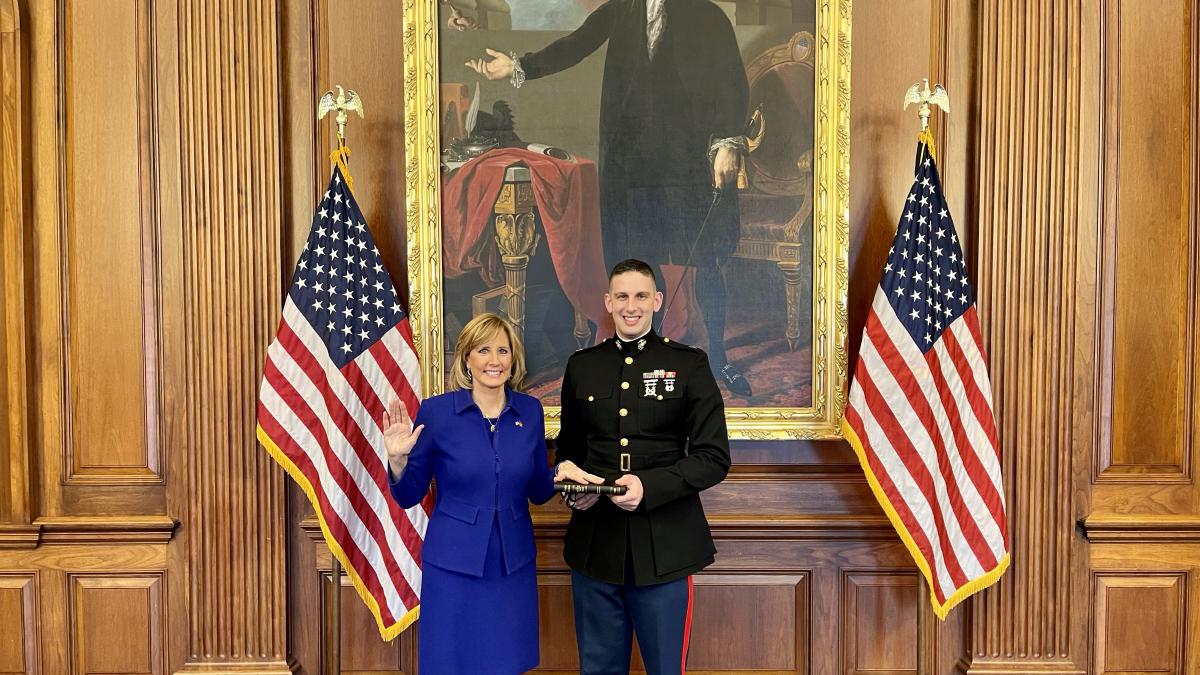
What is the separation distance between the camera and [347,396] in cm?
328

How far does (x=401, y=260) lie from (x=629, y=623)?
1842 mm

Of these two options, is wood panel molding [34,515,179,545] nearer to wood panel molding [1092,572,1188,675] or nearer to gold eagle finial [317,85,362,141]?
gold eagle finial [317,85,362,141]

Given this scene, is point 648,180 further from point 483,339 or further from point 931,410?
point 931,410

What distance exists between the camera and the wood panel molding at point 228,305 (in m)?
3.42

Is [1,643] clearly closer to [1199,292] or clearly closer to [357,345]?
[357,345]

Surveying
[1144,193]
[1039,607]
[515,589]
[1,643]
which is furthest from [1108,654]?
[1,643]

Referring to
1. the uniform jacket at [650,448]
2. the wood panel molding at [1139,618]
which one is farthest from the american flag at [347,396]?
the wood panel molding at [1139,618]

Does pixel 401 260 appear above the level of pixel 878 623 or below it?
above

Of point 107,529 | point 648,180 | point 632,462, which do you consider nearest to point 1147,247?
point 648,180

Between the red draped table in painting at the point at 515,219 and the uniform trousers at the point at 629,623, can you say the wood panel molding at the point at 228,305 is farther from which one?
the uniform trousers at the point at 629,623

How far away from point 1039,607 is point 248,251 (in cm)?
379

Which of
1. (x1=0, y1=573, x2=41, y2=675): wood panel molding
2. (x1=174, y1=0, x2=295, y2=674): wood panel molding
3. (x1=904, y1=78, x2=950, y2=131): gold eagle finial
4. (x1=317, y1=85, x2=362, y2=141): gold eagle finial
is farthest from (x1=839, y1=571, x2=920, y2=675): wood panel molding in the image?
(x1=0, y1=573, x2=41, y2=675): wood panel molding

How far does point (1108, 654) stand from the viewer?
3496 mm

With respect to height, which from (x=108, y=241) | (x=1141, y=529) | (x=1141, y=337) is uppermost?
(x=108, y=241)
